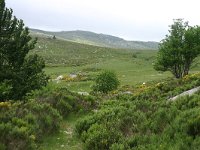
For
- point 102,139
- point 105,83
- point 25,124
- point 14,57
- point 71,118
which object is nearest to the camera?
point 102,139

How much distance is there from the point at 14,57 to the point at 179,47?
22042 mm

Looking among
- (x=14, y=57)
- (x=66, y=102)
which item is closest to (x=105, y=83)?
(x=14, y=57)

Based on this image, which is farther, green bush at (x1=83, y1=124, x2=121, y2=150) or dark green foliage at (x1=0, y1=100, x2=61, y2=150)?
green bush at (x1=83, y1=124, x2=121, y2=150)

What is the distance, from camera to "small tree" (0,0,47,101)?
22.3 metres

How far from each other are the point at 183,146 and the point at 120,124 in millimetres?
4186

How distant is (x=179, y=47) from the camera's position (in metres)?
39.2

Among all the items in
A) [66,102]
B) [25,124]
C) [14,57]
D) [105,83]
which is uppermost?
[14,57]

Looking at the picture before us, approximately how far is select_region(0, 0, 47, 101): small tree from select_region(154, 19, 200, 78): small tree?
20.6 m

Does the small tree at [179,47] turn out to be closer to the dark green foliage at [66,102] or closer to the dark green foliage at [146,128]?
the dark green foliage at [66,102]

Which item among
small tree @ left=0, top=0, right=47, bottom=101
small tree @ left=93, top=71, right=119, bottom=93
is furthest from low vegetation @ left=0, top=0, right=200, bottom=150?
small tree @ left=93, top=71, right=119, bottom=93

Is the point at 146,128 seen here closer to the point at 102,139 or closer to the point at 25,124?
the point at 102,139

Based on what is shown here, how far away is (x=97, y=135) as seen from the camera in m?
12.8

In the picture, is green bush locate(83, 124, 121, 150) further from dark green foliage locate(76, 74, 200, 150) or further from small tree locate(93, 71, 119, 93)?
small tree locate(93, 71, 119, 93)

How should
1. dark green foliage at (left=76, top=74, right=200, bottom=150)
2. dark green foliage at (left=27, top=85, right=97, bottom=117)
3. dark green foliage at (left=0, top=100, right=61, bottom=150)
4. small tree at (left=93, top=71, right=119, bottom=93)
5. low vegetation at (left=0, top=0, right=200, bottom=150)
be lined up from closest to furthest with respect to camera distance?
dark green foliage at (left=76, top=74, right=200, bottom=150)
low vegetation at (left=0, top=0, right=200, bottom=150)
dark green foliage at (left=0, top=100, right=61, bottom=150)
dark green foliage at (left=27, top=85, right=97, bottom=117)
small tree at (left=93, top=71, right=119, bottom=93)
